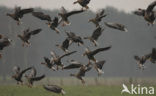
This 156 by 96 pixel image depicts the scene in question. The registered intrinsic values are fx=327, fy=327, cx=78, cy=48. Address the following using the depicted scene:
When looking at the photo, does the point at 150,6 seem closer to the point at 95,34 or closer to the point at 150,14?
the point at 150,14

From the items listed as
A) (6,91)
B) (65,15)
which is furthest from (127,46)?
(65,15)

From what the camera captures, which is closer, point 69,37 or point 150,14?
point 150,14

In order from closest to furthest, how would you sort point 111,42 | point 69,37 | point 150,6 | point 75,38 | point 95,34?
point 150,6 → point 95,34 → point 75,38 → point 69,37 → point 111,42

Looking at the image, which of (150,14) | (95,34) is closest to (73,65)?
(95,34)

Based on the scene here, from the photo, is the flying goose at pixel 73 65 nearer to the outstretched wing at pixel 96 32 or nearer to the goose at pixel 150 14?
the outstretched wing at pixel 96 32

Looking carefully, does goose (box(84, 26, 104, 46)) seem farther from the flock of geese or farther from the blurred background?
the blurred background

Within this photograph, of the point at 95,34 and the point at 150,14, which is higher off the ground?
the point at 150,14

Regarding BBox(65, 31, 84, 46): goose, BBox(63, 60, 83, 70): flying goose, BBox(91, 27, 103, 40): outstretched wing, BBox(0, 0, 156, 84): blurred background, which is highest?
BBox(91, 27, 103, 40): outstretched wing

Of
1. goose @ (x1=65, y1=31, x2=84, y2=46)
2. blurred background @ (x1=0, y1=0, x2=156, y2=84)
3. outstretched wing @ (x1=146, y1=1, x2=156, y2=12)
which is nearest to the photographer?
outstretched wing @ (x1=146, y1=1, x2=156, y2=12)

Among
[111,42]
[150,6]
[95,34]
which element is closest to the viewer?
[150,6]

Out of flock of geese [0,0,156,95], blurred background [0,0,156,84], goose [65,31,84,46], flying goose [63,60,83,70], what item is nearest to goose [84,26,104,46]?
flock of geese [0,0,156,95]

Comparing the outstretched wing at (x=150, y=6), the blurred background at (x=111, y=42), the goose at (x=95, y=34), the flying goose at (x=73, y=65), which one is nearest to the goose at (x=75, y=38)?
the goose at (x=95, y=34)

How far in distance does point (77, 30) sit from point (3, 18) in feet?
127

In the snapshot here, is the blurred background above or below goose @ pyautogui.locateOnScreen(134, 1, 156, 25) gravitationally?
below
